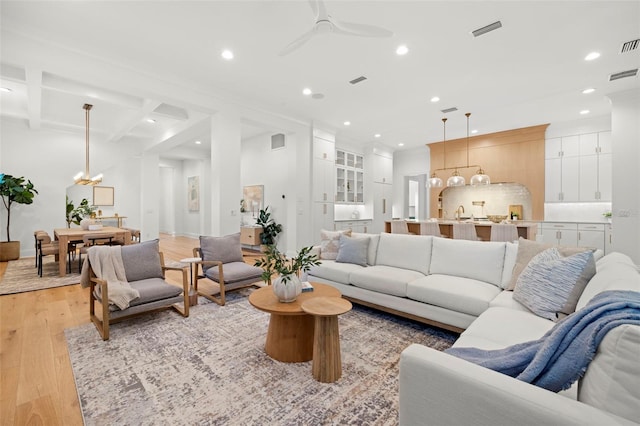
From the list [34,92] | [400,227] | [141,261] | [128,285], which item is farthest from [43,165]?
[400,227]

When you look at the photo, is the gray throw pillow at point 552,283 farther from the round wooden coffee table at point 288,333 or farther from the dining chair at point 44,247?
the dining chair at point 44,247

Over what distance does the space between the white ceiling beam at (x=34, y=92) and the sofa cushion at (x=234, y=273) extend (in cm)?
325

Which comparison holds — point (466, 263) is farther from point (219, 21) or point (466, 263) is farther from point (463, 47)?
point (219, 21)

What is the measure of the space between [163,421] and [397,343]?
186 centimetres

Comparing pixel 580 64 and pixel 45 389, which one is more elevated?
pixel 580 64

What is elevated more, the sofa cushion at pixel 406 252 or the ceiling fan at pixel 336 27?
the ceiling fan at pixel 336 27

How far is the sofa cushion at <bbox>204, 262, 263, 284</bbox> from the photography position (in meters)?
3.60

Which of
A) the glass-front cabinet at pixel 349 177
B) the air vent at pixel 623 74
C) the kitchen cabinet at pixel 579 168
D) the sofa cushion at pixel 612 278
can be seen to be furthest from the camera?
the glass-front cabinet at pixel 349 177

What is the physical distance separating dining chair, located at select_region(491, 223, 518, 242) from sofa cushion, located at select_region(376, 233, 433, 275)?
1890 mm

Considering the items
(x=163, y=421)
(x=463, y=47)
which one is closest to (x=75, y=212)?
(x=163, y=421)

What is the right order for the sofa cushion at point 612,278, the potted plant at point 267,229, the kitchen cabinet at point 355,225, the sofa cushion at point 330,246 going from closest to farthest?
the sofa cushion at point 612,278 < the sofa cushion at point 330,246 < the potted plant at point 267,229 < the kitchen cabinet at point 355,225

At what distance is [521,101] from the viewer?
17.6 ft

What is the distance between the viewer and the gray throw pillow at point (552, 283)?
2.00m

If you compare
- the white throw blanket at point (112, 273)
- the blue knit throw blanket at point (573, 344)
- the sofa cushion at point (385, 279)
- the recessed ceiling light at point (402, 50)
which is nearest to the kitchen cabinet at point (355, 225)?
the sofa cushion at point (385, 279)
